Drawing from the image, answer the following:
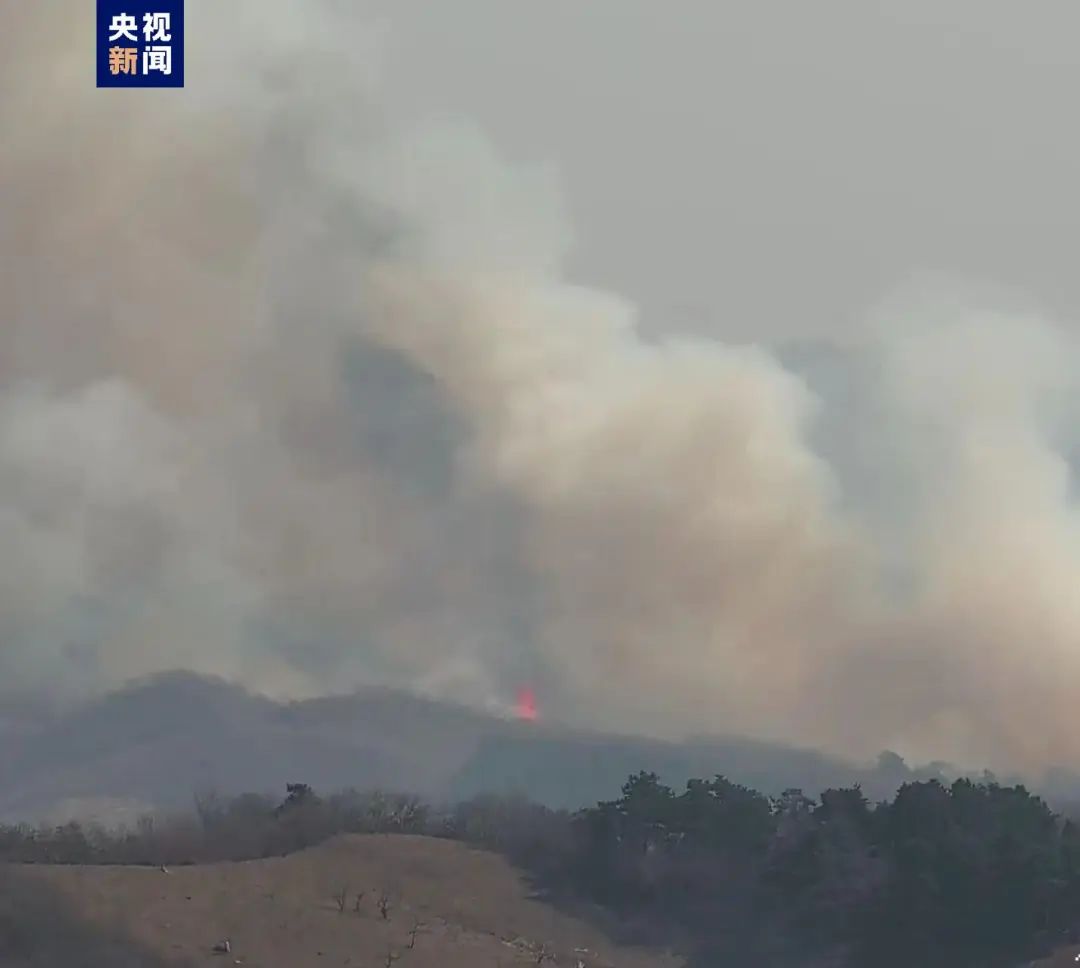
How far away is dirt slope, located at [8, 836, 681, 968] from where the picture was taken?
45750 mm

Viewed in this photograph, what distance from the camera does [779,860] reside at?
56969 millimetres

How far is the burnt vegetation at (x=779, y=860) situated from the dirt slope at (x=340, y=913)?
131cm

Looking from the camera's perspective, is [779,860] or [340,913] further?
[779,860]

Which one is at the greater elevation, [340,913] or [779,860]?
[779,860]

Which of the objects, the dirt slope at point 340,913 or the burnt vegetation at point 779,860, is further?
the burnt vegetation at point 779,860

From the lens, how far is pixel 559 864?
60906mm

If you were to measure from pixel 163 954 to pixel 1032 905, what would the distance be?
27339 mm

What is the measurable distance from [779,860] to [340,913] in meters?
16.4

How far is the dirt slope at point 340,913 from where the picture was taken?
45.8 m

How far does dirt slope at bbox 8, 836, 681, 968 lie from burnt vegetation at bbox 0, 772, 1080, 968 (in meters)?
1.31

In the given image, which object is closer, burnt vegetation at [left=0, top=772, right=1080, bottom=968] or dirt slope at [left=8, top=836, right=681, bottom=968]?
dirt slope at [left=8, top=836, right=681, bottom=968]

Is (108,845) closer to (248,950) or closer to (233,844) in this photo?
(233,844)

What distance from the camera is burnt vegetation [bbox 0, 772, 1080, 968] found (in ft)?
172

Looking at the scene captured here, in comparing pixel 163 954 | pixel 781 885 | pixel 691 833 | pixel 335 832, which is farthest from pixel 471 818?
pixel 163 954
